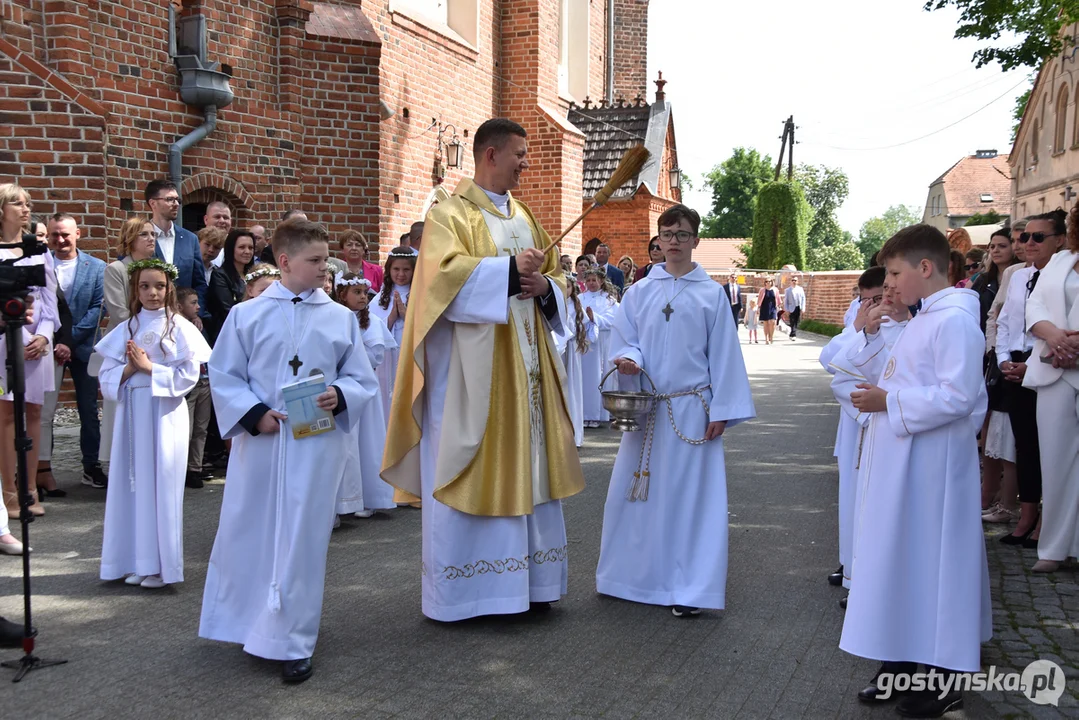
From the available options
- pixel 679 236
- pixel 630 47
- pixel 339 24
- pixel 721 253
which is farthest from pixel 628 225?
pixel 721 253

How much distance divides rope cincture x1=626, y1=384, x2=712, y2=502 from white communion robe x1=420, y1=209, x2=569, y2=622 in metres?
0.52

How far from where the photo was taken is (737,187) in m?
97.1

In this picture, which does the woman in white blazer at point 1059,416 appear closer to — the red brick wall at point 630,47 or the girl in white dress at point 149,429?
the girl in white dress at point 149,429

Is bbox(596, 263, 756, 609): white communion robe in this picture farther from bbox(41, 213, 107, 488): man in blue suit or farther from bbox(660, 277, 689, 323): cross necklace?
bbox(41, 213, 107, 488): man in blue suit

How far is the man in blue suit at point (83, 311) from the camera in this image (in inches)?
332

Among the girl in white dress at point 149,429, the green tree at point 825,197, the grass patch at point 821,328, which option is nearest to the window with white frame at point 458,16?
the girl in white dress at point 149,429

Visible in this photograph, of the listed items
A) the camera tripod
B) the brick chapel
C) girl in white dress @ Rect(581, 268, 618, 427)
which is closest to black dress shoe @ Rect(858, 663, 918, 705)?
the camera tripod

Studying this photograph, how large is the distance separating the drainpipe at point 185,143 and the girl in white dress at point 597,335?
4.99 metres

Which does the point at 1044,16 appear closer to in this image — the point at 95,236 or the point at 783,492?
the point at 783,492

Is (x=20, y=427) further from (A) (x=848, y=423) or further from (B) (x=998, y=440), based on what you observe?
(B) (x=998, y=440)

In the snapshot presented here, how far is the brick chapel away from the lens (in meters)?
10.2

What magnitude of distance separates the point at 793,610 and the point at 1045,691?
1.40 m

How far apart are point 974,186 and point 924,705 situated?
3137 inches

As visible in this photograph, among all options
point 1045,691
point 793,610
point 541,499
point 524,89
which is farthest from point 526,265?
point 524,89
